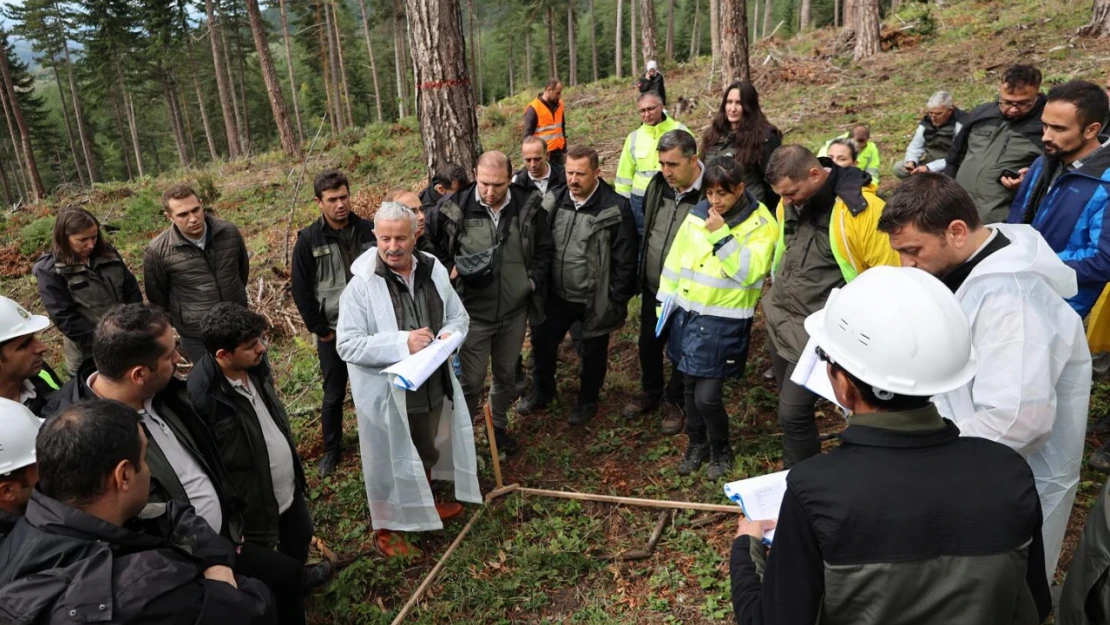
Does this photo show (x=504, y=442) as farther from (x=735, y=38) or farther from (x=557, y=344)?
(x=735, y=38)

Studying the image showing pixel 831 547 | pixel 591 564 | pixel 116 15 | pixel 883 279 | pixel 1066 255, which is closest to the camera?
pixel 831 547

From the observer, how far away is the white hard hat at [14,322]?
9.09 ft

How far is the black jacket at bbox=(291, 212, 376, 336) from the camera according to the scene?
177 inches

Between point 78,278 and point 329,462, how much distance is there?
2.18 m

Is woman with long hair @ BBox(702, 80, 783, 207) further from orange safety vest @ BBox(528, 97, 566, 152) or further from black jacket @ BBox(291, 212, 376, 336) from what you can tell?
orange safety vest @ BBox(528, 97, 566, 152)

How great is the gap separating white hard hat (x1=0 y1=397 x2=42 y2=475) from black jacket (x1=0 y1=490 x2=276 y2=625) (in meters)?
0.40

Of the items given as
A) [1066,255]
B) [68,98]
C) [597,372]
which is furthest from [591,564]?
[68,98]

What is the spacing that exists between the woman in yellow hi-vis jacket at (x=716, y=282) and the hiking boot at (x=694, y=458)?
0.19 metres

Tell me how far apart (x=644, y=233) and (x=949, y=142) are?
11.5 feet

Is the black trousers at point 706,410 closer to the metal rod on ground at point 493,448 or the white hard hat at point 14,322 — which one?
the metal rod on ground at point 493,448

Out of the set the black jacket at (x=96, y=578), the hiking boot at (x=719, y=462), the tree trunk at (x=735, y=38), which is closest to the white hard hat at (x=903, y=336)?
the black jacket at (x=96, y=578)

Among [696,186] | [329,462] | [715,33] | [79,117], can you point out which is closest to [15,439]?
[329,462]

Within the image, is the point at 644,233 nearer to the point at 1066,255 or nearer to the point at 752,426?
the point at 752,426

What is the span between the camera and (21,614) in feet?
5.07
